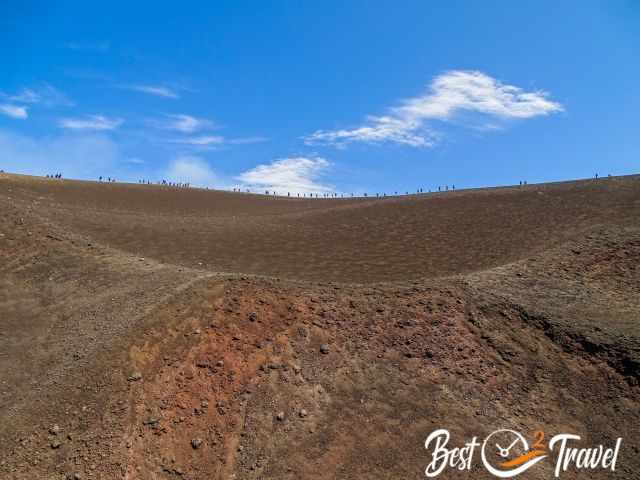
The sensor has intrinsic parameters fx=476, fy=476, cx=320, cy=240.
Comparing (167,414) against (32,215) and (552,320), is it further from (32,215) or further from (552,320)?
(32,215)

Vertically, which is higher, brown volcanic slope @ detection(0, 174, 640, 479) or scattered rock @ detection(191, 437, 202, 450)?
brown volcanic slope @ detection(0, 174, 640, 479)

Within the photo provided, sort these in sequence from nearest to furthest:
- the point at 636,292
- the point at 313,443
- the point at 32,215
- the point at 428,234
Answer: the point at 313,443, the point at 636,292, the point at 32,215, the point at 428,234

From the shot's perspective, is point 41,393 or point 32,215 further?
point 32,215

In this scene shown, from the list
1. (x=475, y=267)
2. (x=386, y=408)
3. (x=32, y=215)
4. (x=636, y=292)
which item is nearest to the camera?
(x=386, y=408)

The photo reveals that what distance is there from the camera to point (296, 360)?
11.7m

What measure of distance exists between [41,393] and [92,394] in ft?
3.95

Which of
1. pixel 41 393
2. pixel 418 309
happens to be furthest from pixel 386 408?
pixel 41 393

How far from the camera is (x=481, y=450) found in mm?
9945

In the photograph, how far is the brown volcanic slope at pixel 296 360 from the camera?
9.46 meters

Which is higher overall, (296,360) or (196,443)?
(296,360)

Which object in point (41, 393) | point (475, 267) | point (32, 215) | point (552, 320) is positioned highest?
point (32, 215)

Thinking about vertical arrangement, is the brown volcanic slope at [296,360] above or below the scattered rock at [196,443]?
above

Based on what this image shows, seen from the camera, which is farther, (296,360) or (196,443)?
(296,360)

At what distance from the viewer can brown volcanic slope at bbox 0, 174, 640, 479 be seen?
9.46m
